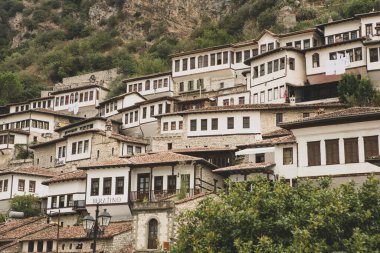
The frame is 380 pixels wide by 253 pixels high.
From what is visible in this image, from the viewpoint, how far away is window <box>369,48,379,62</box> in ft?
173

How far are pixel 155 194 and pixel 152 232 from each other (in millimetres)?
5240

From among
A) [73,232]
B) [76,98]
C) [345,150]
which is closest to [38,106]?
[76,98]

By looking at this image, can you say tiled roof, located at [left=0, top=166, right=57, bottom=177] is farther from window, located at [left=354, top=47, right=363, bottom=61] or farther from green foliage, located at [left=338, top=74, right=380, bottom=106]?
window, located at [left=354, top=47, right=363, bottom=61]

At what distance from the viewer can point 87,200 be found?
44.9 meters

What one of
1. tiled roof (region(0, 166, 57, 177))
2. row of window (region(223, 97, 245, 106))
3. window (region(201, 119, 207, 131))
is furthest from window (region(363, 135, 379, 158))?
tiled roof (region(0, 166, 57, 177))

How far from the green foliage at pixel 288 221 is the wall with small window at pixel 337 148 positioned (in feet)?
25.7

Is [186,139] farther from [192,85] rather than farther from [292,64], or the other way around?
[192,85]

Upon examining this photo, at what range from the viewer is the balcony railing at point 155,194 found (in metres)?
40.8

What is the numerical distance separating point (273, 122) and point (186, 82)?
21762 mm

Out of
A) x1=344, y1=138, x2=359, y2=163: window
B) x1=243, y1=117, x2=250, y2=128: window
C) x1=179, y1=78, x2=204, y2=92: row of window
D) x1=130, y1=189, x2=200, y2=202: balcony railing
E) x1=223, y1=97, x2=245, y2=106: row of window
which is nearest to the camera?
x1=344, y1=138, x2=359, y2=163: window

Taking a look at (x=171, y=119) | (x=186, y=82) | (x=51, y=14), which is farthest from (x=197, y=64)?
(x=51, y=14)

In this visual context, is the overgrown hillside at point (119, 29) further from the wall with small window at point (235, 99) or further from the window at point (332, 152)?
the window at point (332, 152)

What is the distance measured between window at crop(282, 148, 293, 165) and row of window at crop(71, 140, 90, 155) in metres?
25.9

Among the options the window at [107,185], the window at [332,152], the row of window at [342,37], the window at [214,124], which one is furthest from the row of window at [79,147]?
the window at [332,152]
